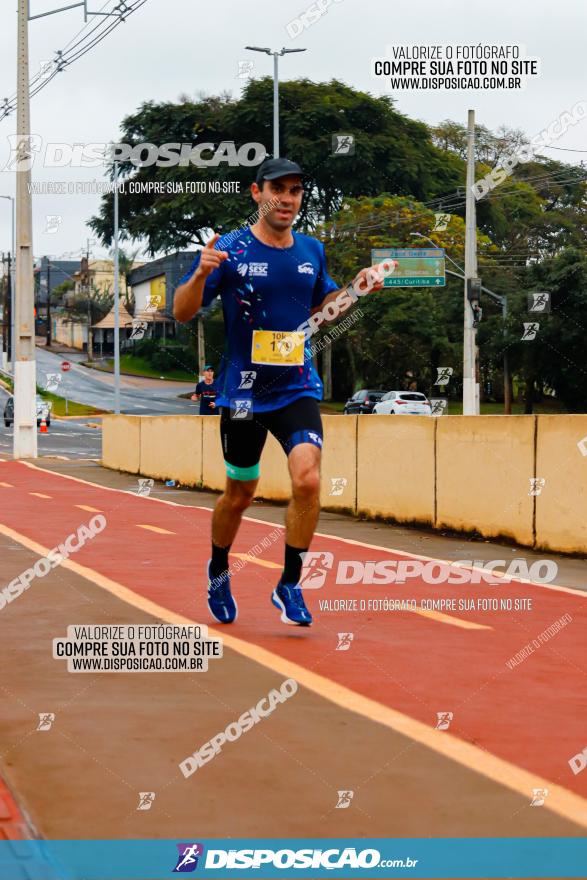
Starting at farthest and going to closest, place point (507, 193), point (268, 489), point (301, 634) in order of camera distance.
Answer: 1. point (507, 193)
2. point (268, 489)
3. point (301, 634)

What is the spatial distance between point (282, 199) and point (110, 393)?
3016 inches

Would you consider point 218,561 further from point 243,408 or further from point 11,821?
point 11,821

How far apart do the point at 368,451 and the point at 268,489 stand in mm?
3291

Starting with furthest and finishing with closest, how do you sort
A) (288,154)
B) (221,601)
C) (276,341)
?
(288,154) → (221,601) → (276,341)

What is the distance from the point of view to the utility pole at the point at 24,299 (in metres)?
29.8

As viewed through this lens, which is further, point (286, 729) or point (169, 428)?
point (169, 428)

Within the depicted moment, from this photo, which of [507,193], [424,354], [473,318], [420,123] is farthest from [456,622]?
[507,193]

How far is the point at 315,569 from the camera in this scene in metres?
9.62

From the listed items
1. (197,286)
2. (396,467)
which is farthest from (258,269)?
(396,467)

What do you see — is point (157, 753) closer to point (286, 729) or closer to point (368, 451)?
point (286, 729)

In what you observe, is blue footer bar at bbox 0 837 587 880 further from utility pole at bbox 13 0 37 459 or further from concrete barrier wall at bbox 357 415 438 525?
utility pole at bbox 13 0 37 459

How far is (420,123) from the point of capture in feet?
222

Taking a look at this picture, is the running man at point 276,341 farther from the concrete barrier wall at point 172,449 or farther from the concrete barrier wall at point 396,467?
the concrete barrier wall at point 172,449

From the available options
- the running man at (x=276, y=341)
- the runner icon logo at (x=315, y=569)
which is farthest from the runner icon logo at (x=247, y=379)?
the runner icon logo at (x=315, y=569)
